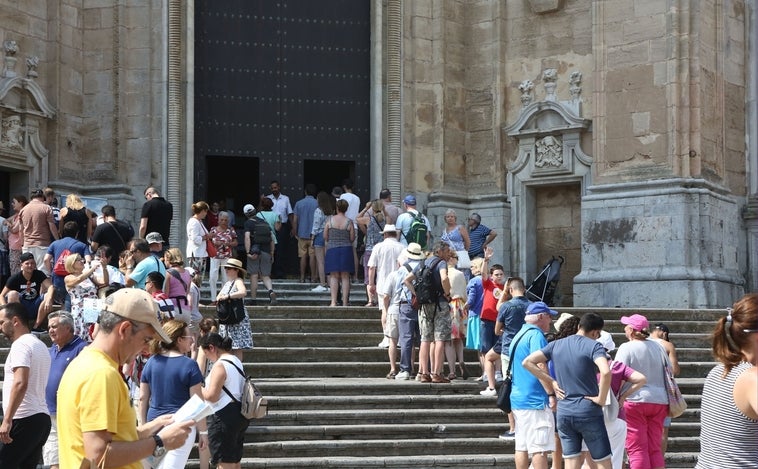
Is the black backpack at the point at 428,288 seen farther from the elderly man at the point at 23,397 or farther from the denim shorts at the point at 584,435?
the elderly man at the point at 23,397

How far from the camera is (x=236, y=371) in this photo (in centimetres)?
1157

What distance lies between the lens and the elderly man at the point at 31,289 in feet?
51.8

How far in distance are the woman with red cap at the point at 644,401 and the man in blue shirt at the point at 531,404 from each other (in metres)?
0.72

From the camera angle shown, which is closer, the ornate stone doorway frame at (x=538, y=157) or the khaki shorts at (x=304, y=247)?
the khaki shorts at (x=304, y=247)

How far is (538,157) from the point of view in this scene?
2420cm

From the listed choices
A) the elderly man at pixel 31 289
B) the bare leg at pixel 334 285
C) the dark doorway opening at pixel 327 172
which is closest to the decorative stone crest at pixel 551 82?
the dark doorway opening at pixel 327 172

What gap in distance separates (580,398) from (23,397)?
441cm

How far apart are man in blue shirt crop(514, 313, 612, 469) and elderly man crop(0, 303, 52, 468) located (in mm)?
4122

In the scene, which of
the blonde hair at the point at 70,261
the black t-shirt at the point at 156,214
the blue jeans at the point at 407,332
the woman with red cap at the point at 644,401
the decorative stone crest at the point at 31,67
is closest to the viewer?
the woman with red cap at the point at 644,401

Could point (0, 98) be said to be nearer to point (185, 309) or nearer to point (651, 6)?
point (185, 309)

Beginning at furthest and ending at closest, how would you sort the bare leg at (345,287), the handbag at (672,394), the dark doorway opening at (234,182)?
the dark doorway opening at (234,182) → the bare leg at (345,287) → the handbag at (672,394)

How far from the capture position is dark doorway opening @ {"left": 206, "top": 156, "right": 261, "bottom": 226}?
25.6 metres

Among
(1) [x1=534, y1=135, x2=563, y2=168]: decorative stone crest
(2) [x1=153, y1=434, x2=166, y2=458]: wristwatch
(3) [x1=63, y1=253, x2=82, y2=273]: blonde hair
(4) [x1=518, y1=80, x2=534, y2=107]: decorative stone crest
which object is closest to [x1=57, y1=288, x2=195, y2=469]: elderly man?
(2) [x1=153, y1=434, x2=166, y2=458]: wristwatch

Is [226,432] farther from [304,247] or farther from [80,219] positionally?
[304,247]
